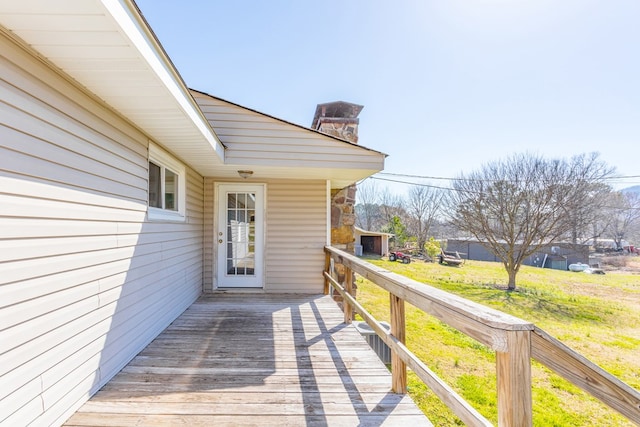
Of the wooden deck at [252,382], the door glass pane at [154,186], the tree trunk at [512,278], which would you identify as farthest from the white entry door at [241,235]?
the tree trunk at [512,278]

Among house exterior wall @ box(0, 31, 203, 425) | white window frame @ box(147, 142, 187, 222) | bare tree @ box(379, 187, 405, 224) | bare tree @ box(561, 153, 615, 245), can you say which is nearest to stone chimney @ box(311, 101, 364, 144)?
white window frame @ box(147, 142, 187, 222)

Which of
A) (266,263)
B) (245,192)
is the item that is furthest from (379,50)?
(266,263)

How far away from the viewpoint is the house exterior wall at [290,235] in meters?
5.15

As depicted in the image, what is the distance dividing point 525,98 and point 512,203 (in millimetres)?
5179

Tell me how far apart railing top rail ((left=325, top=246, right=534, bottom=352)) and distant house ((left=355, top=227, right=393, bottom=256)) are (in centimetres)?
1944

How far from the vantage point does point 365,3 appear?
5.82 metres

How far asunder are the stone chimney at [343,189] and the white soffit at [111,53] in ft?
12.7

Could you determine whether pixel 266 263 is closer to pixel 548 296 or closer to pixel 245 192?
pixel 245 192

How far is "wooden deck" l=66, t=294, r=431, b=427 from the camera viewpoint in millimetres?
1897

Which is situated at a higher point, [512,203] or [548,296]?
[512,203]

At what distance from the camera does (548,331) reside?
25.5 feet

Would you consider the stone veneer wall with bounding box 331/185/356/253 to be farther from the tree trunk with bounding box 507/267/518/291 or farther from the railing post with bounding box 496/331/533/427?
the tree trunk with bounding box 507/267/518/291

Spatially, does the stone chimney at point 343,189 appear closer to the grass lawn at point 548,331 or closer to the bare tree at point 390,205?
the grass lawn at point 548,331

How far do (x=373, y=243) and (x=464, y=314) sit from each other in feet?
70.7
